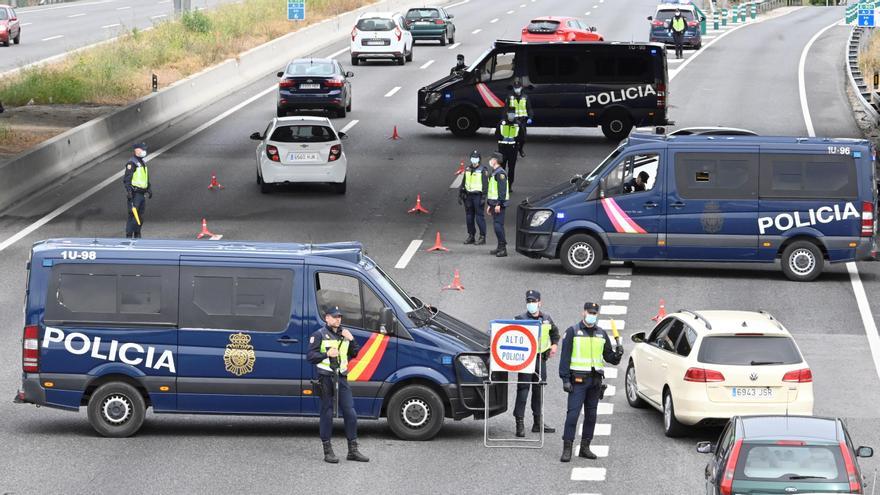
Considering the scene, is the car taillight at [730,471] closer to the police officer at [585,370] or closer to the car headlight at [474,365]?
the police officer at [585,370]

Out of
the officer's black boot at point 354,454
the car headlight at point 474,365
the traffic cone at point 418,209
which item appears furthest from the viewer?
the traffic cone at point 418,209

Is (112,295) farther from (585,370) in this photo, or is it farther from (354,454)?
(585,370)

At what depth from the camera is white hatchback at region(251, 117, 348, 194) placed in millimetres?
31953

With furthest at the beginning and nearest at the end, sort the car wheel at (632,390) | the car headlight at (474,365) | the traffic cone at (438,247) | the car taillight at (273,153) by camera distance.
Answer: the car taillight at (273,153)
the traffic cone at (438,247)
the car wheel at (632,390)
the car headlight at (474,365)

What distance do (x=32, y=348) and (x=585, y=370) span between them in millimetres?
5642

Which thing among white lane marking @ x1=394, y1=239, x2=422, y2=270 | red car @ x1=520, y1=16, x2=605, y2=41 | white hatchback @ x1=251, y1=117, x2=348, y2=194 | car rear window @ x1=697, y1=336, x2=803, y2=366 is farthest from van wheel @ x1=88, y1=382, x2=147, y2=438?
red car @ x1=520, y1=16, x2=605, y2=41

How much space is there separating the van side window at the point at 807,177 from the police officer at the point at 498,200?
172 inches

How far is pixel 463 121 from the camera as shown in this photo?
40.2 m

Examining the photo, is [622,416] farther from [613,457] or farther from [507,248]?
[507,248]

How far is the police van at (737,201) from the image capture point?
26094 millimetres

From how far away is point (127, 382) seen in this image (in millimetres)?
17047

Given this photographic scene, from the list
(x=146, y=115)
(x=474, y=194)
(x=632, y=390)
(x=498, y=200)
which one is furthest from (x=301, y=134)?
(x=632, y=390)

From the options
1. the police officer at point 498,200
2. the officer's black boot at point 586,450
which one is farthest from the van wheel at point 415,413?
the police officer at point 498,200

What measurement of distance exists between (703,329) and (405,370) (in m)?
3.10
